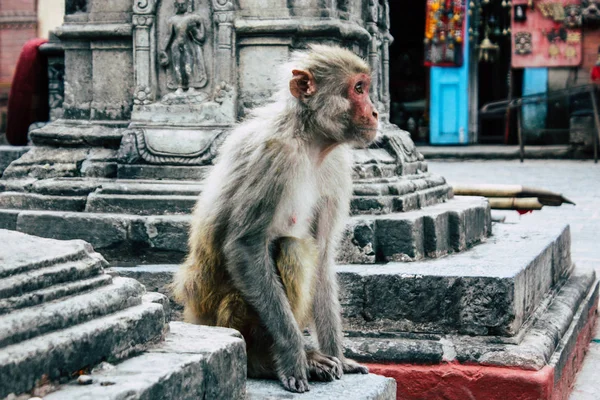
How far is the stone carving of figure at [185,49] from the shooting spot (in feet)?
16.4

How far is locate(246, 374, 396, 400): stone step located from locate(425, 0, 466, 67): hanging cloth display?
1647cm

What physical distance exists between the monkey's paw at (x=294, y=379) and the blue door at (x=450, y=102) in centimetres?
1666

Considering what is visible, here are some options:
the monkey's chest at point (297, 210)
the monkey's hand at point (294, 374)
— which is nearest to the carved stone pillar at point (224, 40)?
the monkey's chest at point (297, 210)

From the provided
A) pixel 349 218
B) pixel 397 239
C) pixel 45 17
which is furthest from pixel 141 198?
pixel 45 17

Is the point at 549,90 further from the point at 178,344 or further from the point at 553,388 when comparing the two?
the point at 178,344

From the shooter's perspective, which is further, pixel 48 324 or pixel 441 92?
pixel 441 92

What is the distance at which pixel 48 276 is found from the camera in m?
2.43

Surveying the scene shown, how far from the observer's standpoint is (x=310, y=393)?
3.19 metres

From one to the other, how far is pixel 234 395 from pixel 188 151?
236 cm

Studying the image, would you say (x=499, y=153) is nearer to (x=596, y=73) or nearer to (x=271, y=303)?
(x=596, y=73)

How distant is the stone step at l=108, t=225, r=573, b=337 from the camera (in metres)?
4.14

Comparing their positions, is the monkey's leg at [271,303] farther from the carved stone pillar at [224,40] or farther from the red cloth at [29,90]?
the red cloth at [29,90]

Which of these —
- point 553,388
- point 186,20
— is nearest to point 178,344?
point 553,388

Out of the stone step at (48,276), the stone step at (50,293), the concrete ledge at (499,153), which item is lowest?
the concrete ledge at (499,153)
